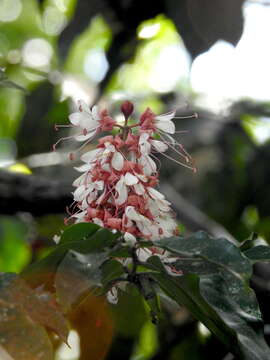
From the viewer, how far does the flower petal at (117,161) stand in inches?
39.6

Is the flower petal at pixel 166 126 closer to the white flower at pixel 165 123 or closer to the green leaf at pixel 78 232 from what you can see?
the white flower at pixel 165 123

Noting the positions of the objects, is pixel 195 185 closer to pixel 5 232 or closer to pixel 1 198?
pixel 5 232

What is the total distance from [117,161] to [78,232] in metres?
0.14

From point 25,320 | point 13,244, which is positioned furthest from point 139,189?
point 13,244

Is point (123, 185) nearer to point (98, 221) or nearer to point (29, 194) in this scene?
point (98, 221)

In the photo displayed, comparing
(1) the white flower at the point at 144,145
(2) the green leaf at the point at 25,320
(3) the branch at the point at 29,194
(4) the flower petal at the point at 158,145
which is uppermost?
(1) the white flower at the point at 144,145

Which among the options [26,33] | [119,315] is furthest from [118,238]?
[26,33]

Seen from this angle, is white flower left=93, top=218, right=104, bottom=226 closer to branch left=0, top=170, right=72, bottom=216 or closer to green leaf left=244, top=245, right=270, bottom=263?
green leaf left=244, top=245, right=270, bottom=263

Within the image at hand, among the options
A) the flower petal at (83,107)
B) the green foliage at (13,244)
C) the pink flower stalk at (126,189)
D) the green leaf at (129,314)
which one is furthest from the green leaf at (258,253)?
the green foliage at (13,244)

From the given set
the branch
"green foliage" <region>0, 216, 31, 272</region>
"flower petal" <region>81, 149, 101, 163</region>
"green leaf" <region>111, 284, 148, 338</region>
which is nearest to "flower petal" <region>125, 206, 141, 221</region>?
"flower petal" <region>81, 149, 101, 163</region>

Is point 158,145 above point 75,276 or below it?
above

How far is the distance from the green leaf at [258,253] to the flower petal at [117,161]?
210 mm

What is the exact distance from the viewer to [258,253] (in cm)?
96

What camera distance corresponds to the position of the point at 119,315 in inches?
62.5
